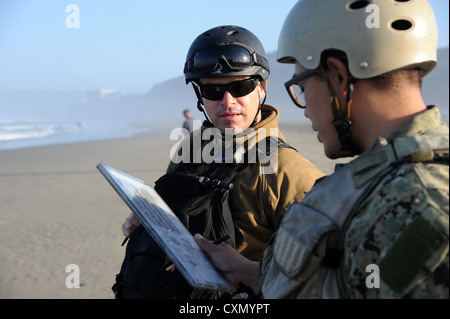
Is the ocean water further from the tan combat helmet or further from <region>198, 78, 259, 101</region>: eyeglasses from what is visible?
the tan combat helmet

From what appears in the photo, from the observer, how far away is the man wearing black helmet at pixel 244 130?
2494mm

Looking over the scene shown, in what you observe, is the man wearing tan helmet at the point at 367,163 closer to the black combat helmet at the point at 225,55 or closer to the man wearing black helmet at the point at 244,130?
the man wearing black helmet at the point at 244,130

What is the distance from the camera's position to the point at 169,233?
80.5 inches

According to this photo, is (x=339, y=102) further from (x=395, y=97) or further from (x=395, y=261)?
(x=395, y=261)

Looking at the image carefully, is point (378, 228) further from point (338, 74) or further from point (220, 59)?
point (220, 59)

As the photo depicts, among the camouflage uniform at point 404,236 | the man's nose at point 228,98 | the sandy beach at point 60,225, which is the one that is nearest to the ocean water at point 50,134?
the sandy beach at point 60,225

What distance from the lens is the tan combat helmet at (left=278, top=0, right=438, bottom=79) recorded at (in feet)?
5.18

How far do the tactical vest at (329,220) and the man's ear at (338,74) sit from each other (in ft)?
0.89

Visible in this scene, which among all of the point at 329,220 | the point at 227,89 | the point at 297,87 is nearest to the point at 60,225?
the point at 227,89

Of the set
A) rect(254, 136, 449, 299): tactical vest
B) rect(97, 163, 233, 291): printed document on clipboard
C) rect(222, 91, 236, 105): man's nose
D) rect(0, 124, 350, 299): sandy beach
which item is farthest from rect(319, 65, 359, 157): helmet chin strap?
rect(0, 124, 350, 299): sandy beach

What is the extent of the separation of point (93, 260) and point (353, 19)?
23.5 feet

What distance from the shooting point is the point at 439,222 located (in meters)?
1.17

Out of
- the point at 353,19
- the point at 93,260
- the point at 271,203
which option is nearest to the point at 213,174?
the point at 271,203
